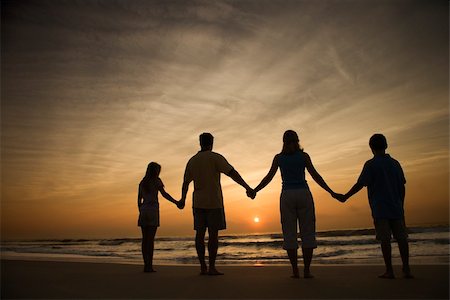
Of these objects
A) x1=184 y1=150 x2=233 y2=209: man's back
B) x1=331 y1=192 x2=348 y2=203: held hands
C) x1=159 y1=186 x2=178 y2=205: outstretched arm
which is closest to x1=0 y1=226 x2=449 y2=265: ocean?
x1=331 y1=192 x2=348 y2=203: held hands

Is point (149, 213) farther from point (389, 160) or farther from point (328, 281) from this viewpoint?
point (389, 160)

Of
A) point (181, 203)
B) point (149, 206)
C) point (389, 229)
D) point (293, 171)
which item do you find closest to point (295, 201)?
point (293, 171)

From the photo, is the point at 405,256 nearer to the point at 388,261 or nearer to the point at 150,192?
the point at 388,261

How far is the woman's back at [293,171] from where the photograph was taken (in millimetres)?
5668

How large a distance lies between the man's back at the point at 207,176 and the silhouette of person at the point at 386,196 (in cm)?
233

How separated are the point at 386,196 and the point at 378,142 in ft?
2.86

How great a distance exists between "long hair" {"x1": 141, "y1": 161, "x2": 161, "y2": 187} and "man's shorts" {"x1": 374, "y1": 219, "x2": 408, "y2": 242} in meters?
4.16

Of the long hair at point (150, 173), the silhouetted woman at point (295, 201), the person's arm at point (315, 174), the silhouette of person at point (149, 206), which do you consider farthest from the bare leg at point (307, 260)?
the long hair at point (150, 173)

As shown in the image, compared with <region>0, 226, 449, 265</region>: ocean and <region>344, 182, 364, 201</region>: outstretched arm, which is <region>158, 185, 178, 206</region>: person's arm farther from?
<region>0, 226, 449, 265</region>: ocean

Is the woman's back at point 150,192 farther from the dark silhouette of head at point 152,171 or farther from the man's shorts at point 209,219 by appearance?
the man's shorts at point 209,219

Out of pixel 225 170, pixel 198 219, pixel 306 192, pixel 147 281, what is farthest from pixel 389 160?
Answer: pixel 147 281

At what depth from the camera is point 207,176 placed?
6242 millimetres

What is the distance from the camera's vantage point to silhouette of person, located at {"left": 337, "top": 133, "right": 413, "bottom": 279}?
530 centimetres

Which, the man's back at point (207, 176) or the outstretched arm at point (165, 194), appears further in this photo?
the outstretched arm at point (165, 194)
